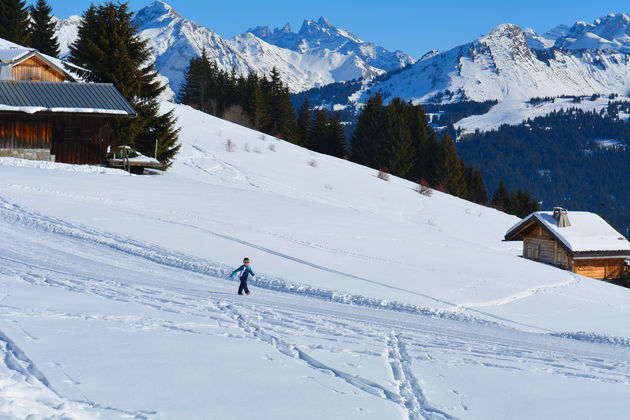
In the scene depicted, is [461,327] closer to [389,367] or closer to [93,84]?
[389,367]

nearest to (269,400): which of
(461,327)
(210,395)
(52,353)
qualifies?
(210,395)

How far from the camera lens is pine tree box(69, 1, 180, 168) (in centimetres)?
3069

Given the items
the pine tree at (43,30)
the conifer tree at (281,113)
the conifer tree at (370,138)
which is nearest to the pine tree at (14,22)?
the pine tree at (43,30)

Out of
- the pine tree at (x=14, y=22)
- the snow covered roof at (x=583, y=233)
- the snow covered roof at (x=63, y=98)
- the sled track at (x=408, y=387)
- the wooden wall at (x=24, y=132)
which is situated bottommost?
the sled track at (x=408, y=387)

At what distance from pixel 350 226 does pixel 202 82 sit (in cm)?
6076

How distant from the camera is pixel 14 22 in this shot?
57656mm

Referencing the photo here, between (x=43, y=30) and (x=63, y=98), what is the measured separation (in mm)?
39933

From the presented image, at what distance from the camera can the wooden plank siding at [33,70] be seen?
117ft

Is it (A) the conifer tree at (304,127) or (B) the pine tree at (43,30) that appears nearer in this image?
(B) the pine tree at (43,30)

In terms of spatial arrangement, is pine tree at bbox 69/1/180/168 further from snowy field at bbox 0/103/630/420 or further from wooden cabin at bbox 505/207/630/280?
wooden cabin at bbox 505/207/630/280

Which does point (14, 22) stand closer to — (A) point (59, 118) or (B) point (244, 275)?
(A) point (59, 118)

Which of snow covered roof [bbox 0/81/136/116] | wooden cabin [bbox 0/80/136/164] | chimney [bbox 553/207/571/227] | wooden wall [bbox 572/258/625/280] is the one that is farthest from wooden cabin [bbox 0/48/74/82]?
wooden wall [bbox 572/258/625/280]

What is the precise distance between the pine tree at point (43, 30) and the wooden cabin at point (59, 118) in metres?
36.0

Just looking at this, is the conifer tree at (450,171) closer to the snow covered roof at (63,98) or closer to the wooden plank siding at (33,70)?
the wooden plank siding at (33,70)
